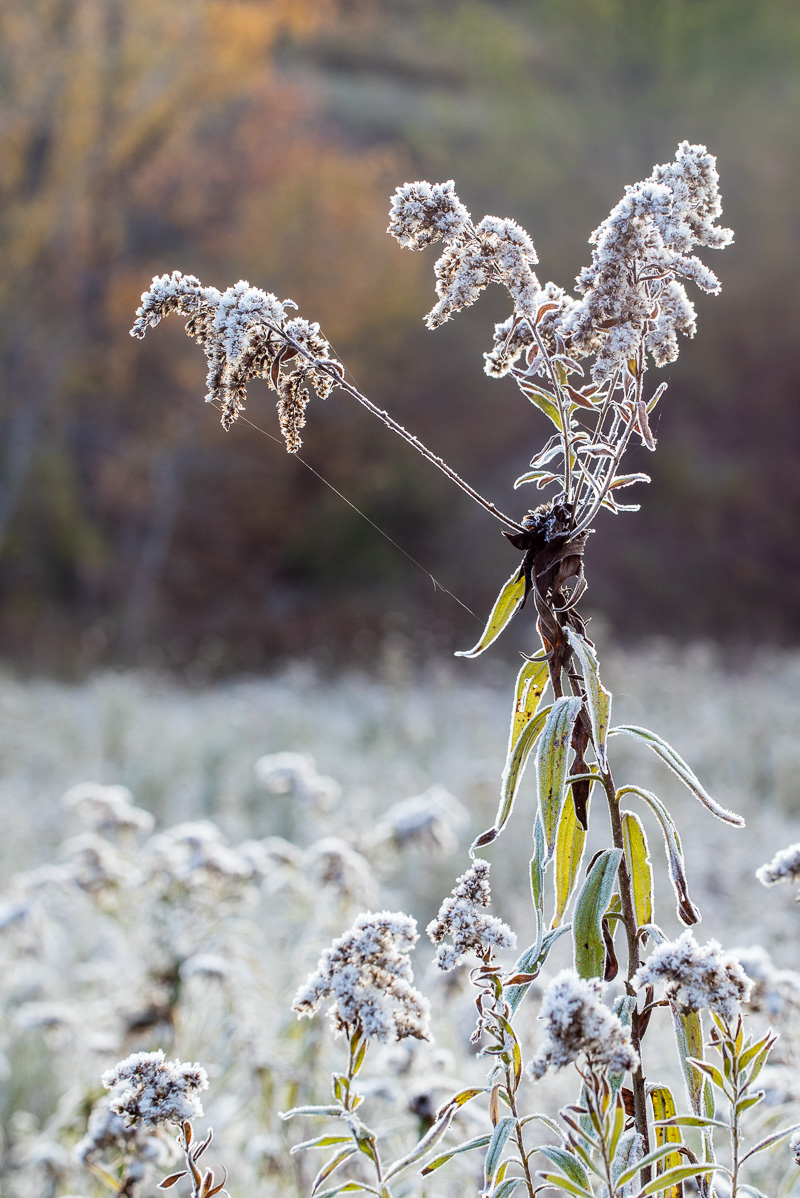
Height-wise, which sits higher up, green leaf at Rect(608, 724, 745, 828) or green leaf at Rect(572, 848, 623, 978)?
green leaf at Rect(608, 724, 745, 828)

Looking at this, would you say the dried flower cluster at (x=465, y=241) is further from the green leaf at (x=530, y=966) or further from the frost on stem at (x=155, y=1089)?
the frost on stem at (x=155, y=1089)

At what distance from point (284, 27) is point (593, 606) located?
7893 mm

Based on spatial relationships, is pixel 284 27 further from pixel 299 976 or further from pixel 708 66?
pixel 299 976

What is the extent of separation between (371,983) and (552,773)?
0.25m

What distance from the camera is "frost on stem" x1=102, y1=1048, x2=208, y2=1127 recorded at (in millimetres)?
850

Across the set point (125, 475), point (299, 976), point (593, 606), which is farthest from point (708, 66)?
point (299, 976)

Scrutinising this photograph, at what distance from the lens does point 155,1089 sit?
867 mm

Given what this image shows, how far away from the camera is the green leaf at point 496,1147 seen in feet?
2.81

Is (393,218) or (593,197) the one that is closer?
(393,218)

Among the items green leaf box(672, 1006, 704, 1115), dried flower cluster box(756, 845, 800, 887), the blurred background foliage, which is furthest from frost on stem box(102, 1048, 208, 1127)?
the blurred background foliage

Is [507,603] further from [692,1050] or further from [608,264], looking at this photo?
[692,1050]

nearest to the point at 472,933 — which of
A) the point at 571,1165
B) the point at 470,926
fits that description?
the point at 470,926

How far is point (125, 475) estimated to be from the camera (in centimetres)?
1286

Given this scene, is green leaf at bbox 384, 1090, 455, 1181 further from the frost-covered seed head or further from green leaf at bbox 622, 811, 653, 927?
the frost-covered seed head
